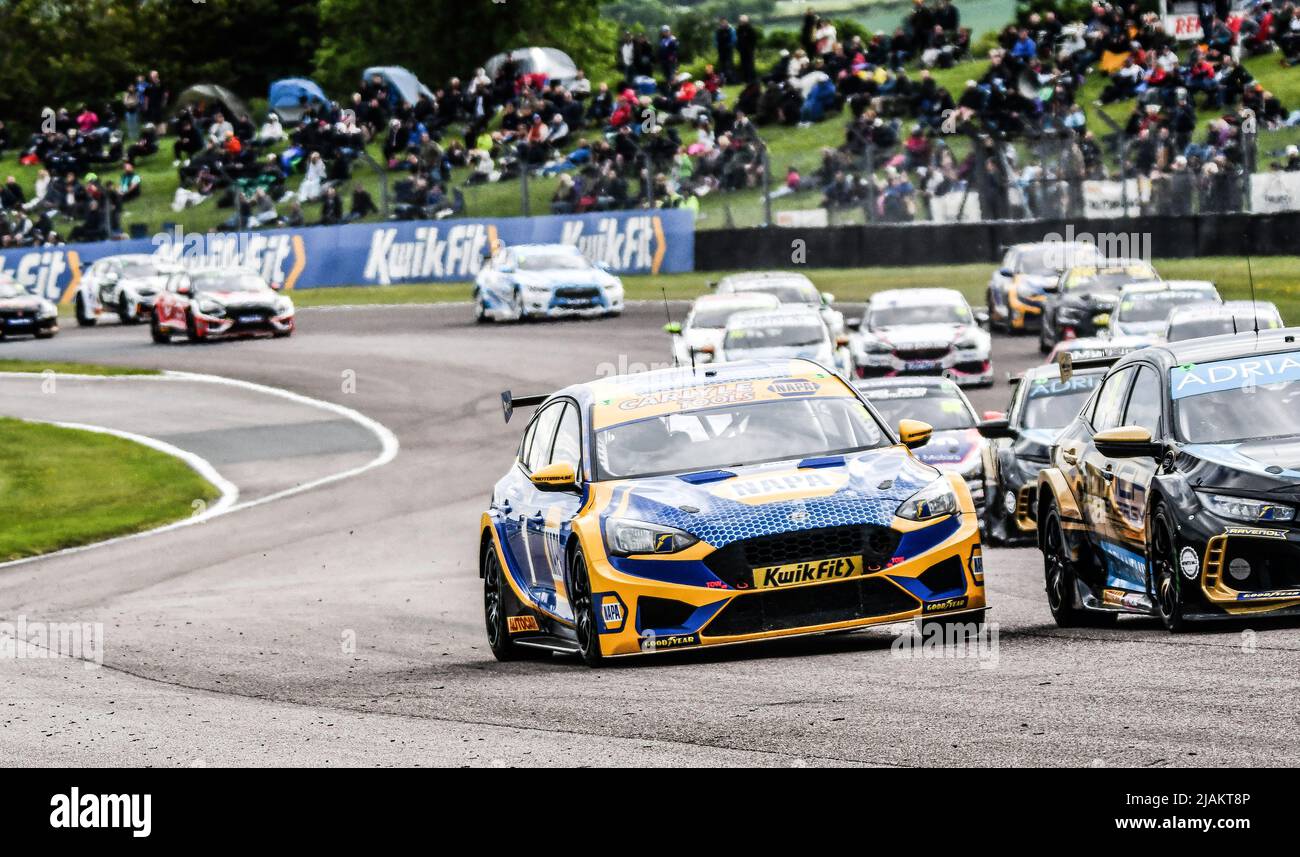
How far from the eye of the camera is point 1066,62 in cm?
4628

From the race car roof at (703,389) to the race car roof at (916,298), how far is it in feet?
64.0

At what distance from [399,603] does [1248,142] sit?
83.9 feet

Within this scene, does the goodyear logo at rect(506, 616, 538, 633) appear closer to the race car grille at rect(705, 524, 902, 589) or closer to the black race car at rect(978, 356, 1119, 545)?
the race car grille at rect(705, 524, 902, 589)

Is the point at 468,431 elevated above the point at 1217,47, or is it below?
below

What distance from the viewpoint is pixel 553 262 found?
1655 inches

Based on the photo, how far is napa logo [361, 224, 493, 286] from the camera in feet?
163

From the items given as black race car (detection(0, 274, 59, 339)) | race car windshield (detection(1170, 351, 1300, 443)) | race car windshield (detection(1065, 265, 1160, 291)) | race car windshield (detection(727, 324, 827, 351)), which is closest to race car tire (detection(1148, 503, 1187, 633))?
race car windshield (detection(1170, 351, 1300, 443))

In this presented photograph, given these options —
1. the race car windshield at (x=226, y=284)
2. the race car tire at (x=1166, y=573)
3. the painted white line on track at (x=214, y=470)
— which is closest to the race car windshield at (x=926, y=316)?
the painted white line on track at (x=214, y=470)

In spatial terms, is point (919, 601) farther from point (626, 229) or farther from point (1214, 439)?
point (626, 229)

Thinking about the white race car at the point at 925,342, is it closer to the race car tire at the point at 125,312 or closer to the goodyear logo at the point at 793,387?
the goodyear logo at the point at 793,387

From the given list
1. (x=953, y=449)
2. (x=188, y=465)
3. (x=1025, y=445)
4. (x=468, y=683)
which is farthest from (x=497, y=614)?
(x=188, y=465)

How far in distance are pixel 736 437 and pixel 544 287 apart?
1188 inches

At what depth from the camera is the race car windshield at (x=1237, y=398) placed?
10.7m
